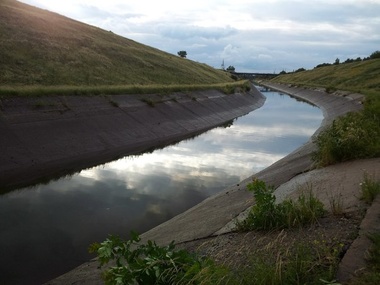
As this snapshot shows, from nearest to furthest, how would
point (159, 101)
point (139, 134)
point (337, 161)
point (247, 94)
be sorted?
point (337, 161), point (139, 134), point (159, 101), point (247, 94)

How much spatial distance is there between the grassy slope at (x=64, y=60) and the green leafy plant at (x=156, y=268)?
957 inches

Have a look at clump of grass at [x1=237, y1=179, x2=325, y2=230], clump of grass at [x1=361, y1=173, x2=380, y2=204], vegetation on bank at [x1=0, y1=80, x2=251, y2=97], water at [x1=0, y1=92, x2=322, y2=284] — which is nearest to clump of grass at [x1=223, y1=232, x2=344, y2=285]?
clump of grass at [x1=237, y1=179, x2=325, y2=230]

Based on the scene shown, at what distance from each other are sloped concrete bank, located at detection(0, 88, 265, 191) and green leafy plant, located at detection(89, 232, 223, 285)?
1162cm

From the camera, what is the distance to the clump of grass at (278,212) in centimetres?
815

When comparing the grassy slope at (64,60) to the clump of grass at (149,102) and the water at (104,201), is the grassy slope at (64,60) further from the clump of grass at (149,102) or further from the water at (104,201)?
the water at (104,201)

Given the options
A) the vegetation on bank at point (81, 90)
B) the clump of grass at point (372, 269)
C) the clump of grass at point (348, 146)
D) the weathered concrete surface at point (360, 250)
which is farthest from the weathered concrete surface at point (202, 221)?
the vegetation on bank at point (81, 90)

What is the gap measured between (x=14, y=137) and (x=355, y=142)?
1450cm

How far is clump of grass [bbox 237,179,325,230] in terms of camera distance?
8148mm

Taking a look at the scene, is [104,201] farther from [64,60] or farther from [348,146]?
[64,60]

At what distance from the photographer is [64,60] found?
1593 inches

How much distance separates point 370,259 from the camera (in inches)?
245

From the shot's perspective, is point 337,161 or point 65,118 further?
point 65,118

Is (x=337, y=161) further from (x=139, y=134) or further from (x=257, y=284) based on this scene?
(x=139, y=134)

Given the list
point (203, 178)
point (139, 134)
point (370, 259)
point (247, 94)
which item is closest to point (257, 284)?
point (370, 259)
